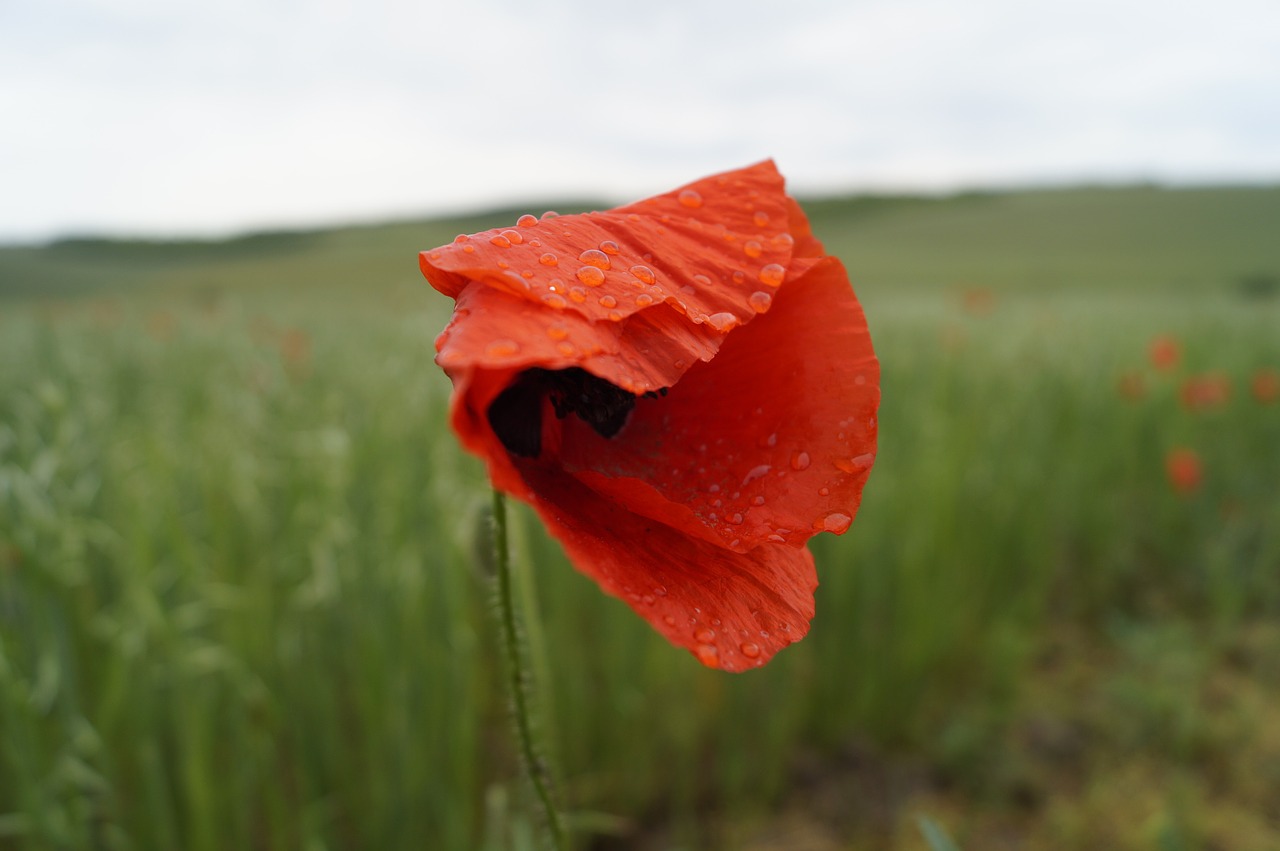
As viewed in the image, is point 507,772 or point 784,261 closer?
point 784,261

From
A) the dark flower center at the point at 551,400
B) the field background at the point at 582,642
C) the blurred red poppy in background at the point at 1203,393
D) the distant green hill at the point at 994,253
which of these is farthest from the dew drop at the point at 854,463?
the distant green hill at the point at 994,253

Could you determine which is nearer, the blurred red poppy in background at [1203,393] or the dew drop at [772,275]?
the dew drop at [772,275]

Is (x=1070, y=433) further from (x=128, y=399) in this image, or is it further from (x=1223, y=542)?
(x=128, y=399)

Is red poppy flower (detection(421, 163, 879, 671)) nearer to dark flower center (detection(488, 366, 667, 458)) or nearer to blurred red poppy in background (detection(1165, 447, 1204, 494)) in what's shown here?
dark flower center (detection(488, 366, 667, 458))

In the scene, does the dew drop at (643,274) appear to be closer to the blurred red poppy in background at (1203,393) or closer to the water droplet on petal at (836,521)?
the water droplet on petal at (836,521)

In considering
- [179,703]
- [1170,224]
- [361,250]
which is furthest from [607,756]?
[1170,224]

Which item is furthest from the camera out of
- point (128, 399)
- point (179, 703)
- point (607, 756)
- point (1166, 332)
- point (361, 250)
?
point (361, 250)

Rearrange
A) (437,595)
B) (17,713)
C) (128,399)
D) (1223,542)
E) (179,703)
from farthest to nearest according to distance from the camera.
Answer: (128,399) < (1223,542) < (437,595) < (179,703) < (17,713)

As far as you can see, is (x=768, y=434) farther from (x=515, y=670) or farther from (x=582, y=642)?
(x=582, y=642)
